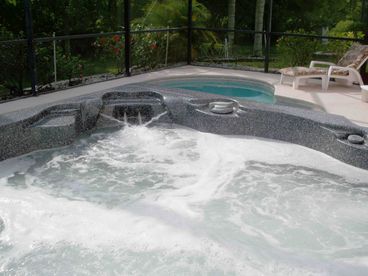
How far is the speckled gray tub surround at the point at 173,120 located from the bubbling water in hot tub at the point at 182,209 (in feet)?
0.41

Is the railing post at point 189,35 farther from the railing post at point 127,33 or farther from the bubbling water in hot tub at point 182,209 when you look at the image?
the bubbling water in hot tub at point 182,209

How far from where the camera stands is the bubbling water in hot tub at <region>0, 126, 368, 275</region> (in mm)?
3266

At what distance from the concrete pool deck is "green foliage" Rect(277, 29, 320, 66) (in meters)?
0.90

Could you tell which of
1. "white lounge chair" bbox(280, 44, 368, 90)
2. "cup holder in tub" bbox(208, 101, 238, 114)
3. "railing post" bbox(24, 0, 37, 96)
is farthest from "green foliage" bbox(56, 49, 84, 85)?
"white lounge chair" bbox(280, 44, 368, 90)

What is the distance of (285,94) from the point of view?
6660mm

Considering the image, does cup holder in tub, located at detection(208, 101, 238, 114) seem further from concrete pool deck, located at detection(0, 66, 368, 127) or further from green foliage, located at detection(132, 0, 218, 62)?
green foliage, located at detection(132, 0, 218, 62)

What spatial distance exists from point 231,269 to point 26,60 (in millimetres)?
4661

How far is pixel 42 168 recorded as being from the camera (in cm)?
471

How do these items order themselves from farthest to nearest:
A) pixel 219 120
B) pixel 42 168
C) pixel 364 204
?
pixel 219 120 → pixel 42 168 → pixel 364 204

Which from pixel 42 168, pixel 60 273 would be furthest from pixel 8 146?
pixel 60 273

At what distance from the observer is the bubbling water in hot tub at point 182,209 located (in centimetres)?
327

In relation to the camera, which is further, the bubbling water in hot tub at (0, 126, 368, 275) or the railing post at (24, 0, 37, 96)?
the railing post at (24, 0, 37, 96)

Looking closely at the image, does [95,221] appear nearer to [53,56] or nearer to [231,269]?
[231,269]

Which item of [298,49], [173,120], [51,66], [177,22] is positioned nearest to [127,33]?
[51,66]
